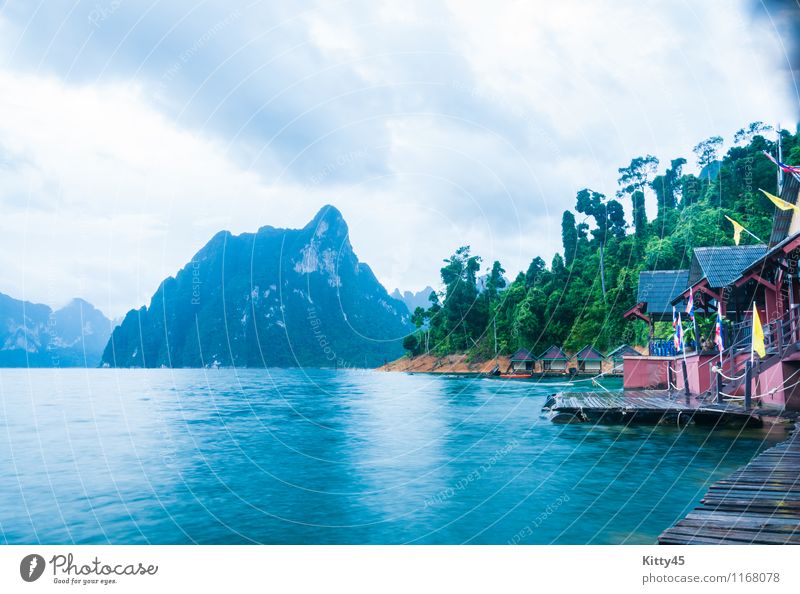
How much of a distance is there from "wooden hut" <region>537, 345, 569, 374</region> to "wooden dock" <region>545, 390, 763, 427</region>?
1323 inches

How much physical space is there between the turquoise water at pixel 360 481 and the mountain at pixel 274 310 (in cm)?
9815

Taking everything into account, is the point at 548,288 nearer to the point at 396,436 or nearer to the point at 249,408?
the point at 249,408

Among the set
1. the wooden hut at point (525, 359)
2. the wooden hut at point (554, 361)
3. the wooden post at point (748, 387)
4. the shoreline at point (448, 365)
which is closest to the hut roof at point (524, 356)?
the wooden hut at point (525, 359)

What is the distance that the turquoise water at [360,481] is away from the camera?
9.21m

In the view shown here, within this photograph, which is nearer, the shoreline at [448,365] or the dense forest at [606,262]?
the dense forest at [606,262]

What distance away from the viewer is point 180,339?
509 ft

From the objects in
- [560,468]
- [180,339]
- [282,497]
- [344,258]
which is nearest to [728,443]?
[560,468]

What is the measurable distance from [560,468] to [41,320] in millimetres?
146222

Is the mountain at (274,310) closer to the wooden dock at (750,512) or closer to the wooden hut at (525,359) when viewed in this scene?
the wooden hut at (525,359)

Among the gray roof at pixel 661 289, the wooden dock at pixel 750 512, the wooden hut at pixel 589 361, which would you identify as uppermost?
the gray roof at pixel 661 289

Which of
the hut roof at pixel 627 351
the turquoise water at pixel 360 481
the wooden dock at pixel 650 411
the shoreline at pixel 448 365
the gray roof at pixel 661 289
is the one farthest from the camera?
the shoreline at pixel 448 365

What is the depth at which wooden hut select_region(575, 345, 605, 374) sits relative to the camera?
5197 centimetres

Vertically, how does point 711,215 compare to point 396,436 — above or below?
above

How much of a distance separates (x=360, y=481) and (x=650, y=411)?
455 inches
